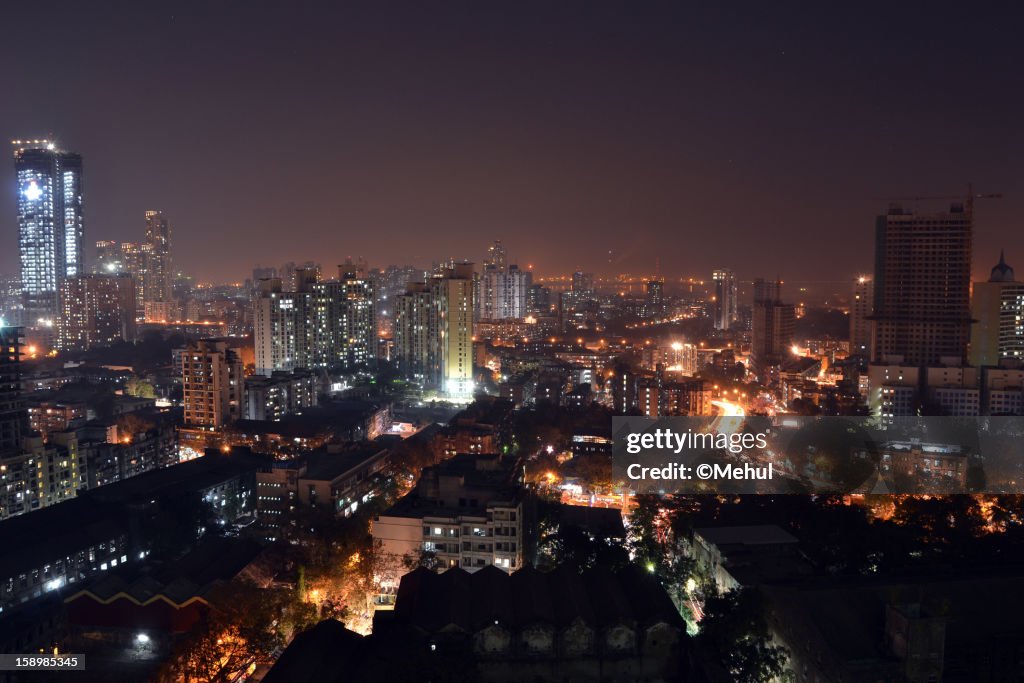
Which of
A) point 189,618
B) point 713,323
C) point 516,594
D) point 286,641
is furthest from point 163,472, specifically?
point 713,323

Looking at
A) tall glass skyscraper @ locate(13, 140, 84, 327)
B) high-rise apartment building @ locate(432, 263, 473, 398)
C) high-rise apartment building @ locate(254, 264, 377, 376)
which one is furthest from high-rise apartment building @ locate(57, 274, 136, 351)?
high-rise apartment building @ locate(432, 263, 473, 398)

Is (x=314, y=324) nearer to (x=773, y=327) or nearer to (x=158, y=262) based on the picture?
(x=773, y=327)

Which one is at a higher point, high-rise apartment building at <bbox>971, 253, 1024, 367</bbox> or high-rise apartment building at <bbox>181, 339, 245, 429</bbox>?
high-rise apartment building at <bbox>971, 253, 1024, 367</bbox>

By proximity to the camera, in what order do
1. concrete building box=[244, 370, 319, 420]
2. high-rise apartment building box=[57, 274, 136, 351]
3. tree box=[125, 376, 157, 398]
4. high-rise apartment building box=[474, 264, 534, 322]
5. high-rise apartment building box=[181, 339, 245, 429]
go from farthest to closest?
1. high-rise apartment building box=[474, 264, 534, 322]
2. high-rise apartment building box=[57, 274, 136, 351]
3. tree box=[125, 376, 157, 398]
4. concrete building box=[244, 370, 319, 420]
5. high-rise apartment building box=[181, 339, 245, 429]

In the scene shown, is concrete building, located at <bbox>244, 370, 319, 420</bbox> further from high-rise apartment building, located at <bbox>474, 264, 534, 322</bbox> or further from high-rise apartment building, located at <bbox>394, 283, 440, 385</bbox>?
high-rise apartment building, located at <bbox>474, 264, 534, 322</bbox>

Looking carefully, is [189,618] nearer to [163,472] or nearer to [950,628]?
[163,472]

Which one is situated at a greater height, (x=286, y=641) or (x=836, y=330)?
(x=836, y=330)

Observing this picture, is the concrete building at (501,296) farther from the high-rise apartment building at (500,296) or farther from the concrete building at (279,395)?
the concrete building at (279,395)
